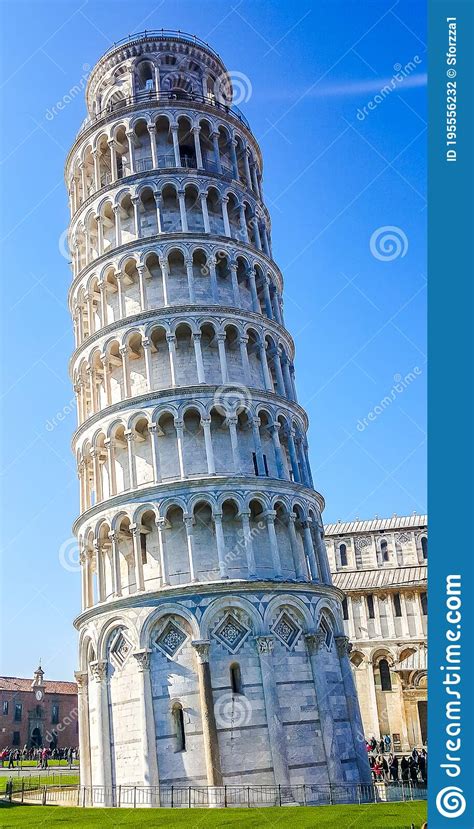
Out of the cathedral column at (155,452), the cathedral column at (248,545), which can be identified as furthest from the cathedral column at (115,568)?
the cathedral column at (248,545)

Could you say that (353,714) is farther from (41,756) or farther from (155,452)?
(41,756)

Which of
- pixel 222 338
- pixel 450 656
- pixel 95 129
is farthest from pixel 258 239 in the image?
pixel 450 656

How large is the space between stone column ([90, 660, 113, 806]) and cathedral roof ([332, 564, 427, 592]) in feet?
130

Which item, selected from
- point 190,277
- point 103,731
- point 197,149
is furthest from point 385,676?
point 197,149

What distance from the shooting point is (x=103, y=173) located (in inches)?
1558

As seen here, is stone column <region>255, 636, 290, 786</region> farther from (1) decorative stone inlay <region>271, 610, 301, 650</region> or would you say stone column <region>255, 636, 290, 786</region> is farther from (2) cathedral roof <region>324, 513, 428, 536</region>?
(2) cathedral roof <region>324, 513, 428, 536</region>

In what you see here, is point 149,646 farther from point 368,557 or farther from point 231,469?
point 368,557

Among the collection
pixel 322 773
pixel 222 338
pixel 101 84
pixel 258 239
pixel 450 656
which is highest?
pixel 101 84

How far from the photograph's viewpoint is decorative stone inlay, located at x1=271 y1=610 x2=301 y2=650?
28.6m

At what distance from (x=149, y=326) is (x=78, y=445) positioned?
22.6ft

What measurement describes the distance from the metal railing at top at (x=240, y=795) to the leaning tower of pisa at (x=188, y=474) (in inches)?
13.0

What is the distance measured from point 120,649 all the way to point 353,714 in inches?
386

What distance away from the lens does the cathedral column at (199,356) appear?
3225 centimetres

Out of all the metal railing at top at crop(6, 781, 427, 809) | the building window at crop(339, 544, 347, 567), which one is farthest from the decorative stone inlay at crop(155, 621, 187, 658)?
the building window at crop(339, 544, 347, 567)
